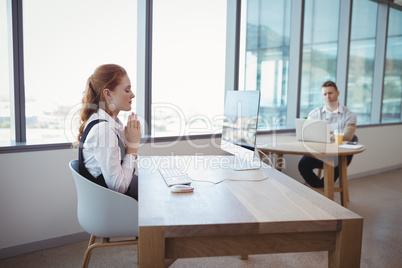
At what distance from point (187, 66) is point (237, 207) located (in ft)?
7.75

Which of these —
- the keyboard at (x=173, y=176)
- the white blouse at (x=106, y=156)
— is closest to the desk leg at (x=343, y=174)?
the keyboard at (x=173, y=176)

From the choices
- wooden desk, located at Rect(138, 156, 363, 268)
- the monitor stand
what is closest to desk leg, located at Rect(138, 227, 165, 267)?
wooden desk, located at Rect(138, 156, 363, 268)

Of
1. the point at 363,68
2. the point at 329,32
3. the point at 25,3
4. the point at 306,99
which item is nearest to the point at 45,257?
the point at 25,3

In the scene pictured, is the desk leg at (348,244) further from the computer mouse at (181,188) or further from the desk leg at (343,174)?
the desk leg at (343,174)

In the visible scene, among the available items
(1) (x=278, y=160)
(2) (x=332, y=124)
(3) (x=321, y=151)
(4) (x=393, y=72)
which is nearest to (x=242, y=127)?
(3) (x=321, y=151)

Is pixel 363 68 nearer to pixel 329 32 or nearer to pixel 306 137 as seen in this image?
pixel 329 32

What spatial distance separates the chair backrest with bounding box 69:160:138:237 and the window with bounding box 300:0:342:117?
3.54 m

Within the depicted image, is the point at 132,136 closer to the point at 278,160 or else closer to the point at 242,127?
the point at 242,127

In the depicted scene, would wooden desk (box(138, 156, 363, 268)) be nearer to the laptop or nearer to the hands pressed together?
the hands pressed together

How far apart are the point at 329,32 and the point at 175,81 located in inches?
110

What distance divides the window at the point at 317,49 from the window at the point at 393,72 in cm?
161

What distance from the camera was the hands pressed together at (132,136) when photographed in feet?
6.35

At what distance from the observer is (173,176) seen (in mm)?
1896

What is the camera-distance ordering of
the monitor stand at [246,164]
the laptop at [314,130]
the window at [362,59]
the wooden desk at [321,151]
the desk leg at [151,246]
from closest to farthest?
the desk leg at [151,246] < the monitor stand at [246,164] < the wooden desk at [321,151] < the laptop at [314,130] < the window at [362,59]
